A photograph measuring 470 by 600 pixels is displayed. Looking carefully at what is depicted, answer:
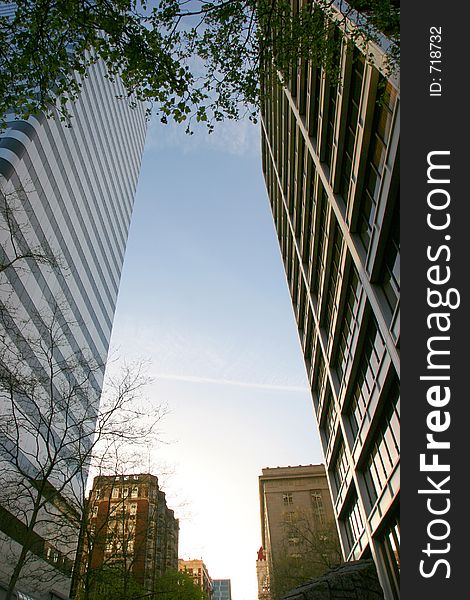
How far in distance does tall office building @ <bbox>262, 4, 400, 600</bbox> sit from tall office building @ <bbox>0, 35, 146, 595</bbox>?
12596 mm

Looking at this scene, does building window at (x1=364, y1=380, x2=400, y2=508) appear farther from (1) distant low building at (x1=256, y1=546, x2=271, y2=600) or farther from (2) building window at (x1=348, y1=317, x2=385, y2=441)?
(1) distant low building at (x1=256, y1=546, x2=271, y2=600)

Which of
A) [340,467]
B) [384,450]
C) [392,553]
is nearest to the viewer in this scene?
[384,450]

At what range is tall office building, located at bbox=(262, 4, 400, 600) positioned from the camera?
13.6 metres

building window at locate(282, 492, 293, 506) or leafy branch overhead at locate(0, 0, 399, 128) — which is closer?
leafy branch overhead at locate(0, 0, 399, 128)

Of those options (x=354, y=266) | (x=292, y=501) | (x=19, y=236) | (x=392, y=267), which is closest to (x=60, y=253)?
(x=19, y=236)

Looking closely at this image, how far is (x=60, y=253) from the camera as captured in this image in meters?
41.0

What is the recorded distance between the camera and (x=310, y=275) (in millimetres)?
26969

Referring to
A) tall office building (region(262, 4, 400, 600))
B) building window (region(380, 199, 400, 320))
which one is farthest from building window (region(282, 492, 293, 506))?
building window (region(380, 199, 400, 320))

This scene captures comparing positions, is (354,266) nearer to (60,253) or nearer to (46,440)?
(46,440)

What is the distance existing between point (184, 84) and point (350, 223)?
1012 centimetres

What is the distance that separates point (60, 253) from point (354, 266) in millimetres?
30622

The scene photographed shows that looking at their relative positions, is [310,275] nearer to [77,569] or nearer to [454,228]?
[77,569]

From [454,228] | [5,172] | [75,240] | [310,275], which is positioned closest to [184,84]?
[454,228]

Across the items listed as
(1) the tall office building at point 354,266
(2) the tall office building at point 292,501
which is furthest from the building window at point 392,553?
(2) the tall office building at point 292,501
